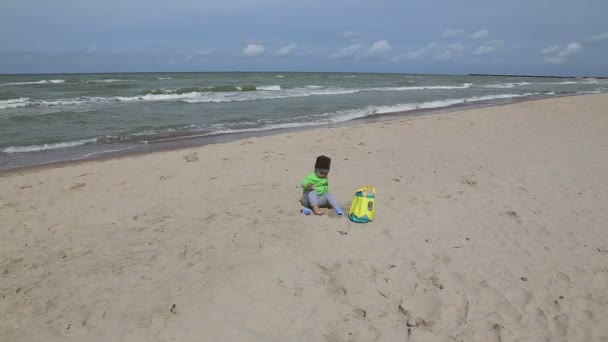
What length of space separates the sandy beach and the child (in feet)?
0.65

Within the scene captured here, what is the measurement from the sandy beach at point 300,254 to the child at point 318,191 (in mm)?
198

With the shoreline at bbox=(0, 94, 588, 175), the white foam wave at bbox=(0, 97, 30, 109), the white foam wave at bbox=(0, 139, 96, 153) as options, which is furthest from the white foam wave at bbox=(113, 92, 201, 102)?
the shoreline at bbox=(0, 94, 588, 175)

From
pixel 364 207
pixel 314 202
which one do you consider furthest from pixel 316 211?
pixel 364 207

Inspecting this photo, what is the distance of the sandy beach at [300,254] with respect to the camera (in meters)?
2.85

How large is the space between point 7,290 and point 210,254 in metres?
1.58

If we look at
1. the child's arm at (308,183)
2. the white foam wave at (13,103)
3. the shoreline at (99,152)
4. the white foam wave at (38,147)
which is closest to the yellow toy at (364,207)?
the child's arm at (308,183)

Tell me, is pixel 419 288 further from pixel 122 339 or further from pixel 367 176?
pixel 367 176

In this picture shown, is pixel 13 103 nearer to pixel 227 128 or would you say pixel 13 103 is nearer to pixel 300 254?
pixel 227 128

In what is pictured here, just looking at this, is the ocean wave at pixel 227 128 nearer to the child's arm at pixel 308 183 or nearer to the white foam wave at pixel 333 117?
the white foam wave at pixel 333 117

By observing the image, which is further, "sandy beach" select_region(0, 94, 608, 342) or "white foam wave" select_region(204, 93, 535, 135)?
"white foam wave" select_region(204, 93, 535, 135)

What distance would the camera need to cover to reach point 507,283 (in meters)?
3.30

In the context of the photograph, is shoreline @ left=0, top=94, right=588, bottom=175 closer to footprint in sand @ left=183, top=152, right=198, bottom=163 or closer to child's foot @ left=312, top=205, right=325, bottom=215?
footprint in sand @ left=183, top=152, right=198, bottom=163

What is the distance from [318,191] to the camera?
15.5ft

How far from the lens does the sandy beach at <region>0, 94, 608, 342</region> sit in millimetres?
2854
